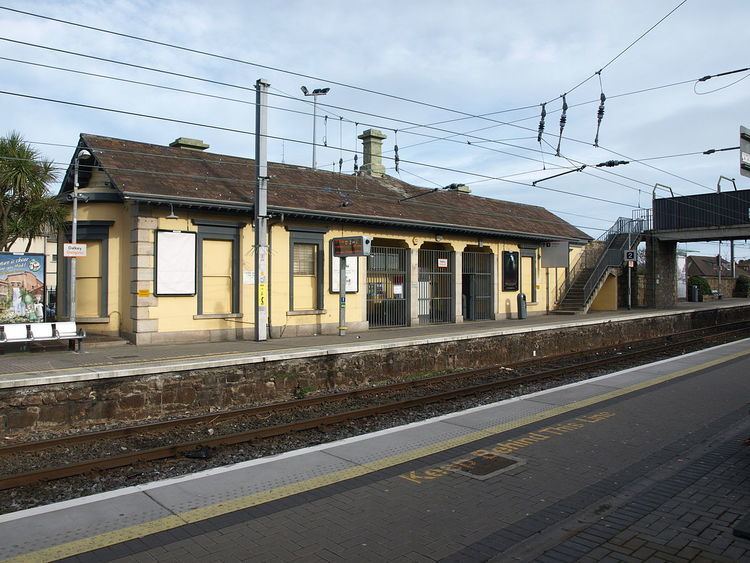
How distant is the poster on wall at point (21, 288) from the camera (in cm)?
1378

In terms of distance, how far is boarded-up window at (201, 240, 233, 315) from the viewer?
1666cm

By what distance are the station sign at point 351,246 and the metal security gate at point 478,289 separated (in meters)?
8.53

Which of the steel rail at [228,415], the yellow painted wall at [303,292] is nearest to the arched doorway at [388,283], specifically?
the yellow painted wall at [303,292]

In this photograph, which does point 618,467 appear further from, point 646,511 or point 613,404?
point 613,404

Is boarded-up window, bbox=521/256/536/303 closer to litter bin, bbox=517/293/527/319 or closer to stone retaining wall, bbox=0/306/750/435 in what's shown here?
litter bin, bbox=517/293/527/319

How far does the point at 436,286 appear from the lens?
938 inches

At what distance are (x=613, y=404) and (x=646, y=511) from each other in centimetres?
491

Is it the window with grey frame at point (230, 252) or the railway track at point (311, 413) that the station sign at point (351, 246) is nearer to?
the window with grey frame at point (230, 252)

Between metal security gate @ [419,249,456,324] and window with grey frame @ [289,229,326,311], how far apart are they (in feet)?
17.1

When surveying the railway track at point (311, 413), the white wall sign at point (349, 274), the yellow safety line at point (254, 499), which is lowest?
the railway track at point (311, 413)

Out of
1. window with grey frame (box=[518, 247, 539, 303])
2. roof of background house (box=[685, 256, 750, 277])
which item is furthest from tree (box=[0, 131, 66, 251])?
roof of background house (box=[685, 256, 750, 277])

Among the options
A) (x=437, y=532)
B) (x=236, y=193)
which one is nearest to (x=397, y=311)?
(x=236, y=193)

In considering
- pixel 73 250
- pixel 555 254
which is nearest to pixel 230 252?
pixel 73 250

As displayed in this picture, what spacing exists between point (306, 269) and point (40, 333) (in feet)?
25.7
